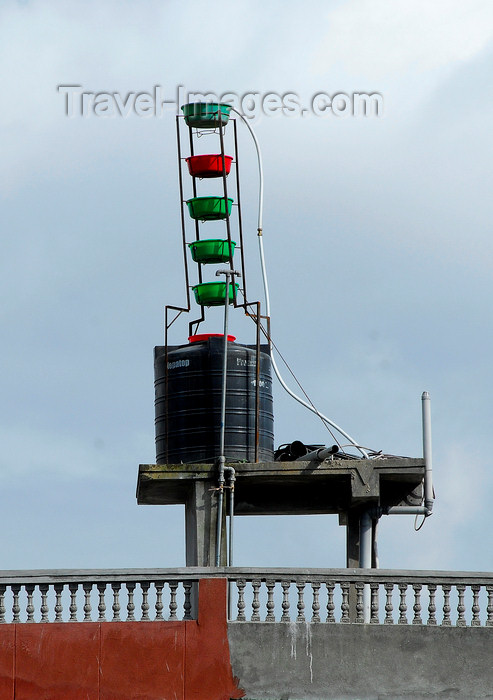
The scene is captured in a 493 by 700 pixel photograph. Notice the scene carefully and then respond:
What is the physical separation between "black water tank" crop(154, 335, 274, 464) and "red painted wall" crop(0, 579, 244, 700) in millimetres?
4352

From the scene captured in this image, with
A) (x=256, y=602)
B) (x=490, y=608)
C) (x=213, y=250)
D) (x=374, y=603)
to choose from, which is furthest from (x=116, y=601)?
(x=213, y=250)

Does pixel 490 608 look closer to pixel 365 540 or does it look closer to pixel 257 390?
pixel 365 540

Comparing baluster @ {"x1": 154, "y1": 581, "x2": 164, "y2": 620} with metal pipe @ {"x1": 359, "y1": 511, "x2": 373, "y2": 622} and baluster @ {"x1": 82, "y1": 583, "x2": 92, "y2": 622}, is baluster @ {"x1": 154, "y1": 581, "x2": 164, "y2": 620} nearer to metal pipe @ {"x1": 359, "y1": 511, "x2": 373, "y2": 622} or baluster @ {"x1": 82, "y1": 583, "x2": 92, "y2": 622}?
baluster @ {"x1": 82, "y1": 583, "x2": 92, "y2": 622}

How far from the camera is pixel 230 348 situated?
2731 centimetres

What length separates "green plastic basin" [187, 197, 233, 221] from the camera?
93.2 feet

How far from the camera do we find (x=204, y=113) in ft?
93.7

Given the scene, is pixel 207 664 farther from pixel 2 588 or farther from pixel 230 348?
pixel 230 348

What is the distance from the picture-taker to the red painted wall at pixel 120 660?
22.8 meters

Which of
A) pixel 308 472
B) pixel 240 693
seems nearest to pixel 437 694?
pixel 240 693

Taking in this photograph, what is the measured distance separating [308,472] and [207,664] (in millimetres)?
4477

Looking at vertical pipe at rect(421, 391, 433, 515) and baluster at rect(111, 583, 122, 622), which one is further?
vertical pipe at rect(421, 391, 433, 515)

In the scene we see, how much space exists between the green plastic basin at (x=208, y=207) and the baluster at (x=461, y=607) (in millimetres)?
8313

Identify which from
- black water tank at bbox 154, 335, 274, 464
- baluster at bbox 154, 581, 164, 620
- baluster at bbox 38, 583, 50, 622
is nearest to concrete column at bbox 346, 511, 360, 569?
black water tank at bbox 154, 335, 274, 464

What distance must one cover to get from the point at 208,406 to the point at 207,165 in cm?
445
